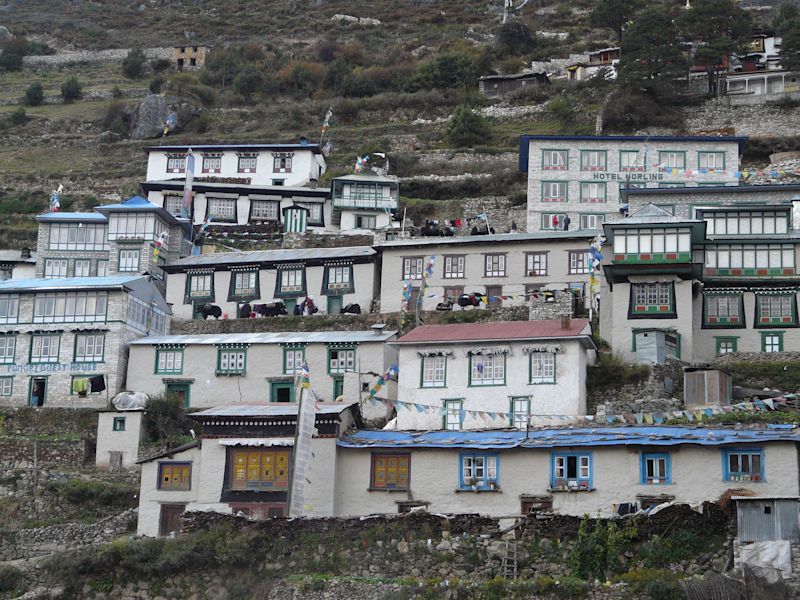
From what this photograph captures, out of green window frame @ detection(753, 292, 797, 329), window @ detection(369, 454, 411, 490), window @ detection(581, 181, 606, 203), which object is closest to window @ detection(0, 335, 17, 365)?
window @ detection(369, 454, 411, 490)

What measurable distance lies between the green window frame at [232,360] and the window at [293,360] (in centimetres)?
200

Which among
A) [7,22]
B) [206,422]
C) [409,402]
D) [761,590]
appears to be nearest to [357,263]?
[409,402]

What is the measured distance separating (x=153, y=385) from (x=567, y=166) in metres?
29.8

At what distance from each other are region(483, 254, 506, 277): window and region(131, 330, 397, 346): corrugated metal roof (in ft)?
29.5

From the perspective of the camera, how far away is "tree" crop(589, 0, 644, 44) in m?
120

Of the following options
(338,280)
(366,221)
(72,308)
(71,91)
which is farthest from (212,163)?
(71,91)

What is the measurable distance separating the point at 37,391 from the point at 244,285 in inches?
547

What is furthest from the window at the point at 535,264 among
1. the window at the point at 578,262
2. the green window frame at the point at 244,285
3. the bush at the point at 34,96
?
the bush at the point at 34,96

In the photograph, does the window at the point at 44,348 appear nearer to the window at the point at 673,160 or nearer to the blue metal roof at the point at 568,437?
the blue metal roof at the point at 568,437

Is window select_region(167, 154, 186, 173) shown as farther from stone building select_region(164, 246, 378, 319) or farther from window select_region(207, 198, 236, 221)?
stone building select_region(164, 246, 378, 319)

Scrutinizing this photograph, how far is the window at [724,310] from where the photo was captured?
64312mm

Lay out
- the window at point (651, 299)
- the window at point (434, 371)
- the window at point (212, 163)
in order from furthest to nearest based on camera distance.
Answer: the window at point (212, 163)
the window at point (651, 299)
the window at point (434, 371)

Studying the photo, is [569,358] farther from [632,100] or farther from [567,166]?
[632,100]

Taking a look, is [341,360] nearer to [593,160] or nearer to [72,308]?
[72,308]
